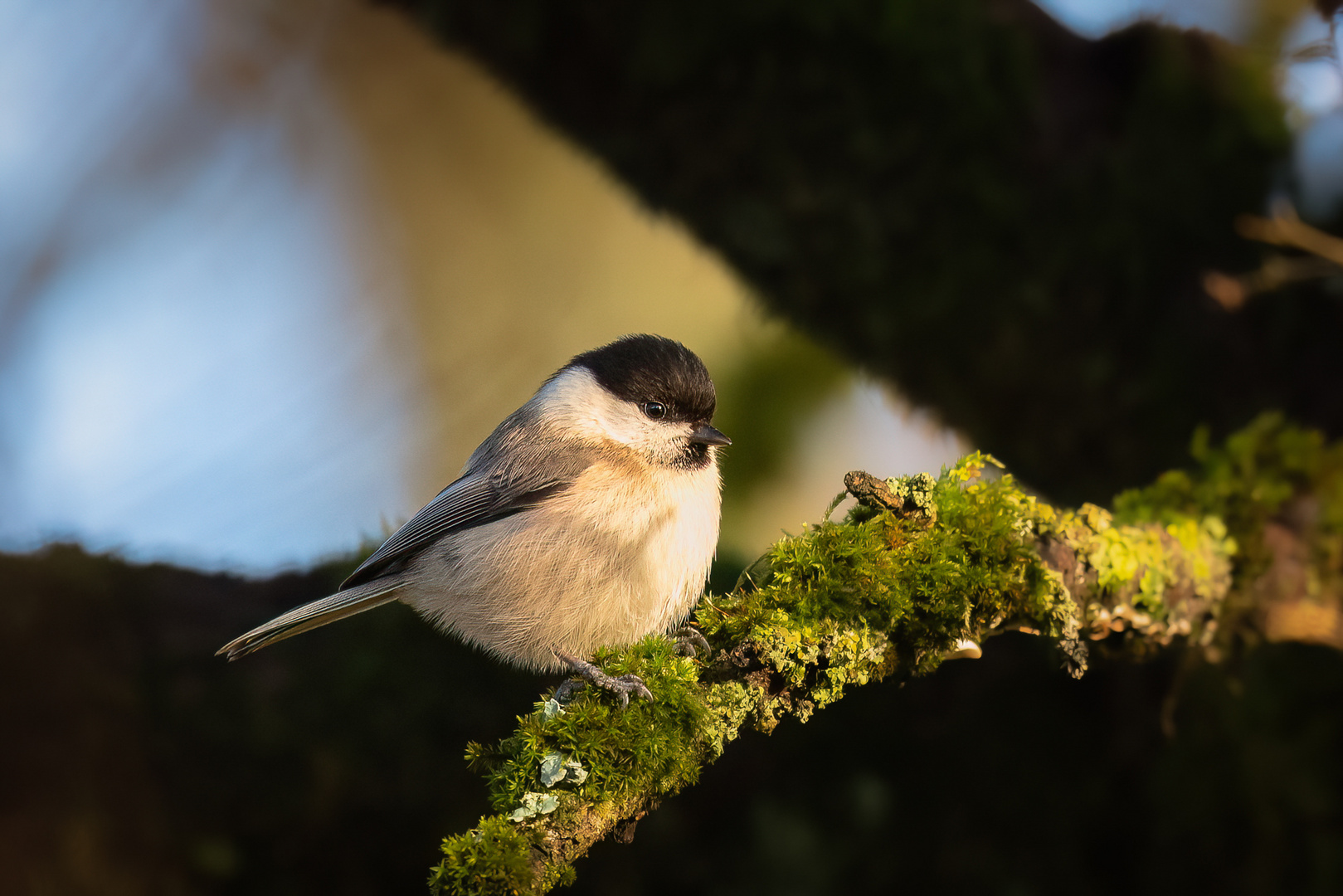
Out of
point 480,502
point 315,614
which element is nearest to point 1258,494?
point 480,502

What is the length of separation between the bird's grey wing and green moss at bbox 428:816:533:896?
779 millimetres

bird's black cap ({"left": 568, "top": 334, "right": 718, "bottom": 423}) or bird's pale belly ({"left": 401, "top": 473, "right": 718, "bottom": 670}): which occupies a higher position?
bird's black cap ({"left": 568, "top": 334, "right": 718, "bottom": 423})

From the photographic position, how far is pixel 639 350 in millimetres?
1607

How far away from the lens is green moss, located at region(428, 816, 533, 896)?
82 centimetres

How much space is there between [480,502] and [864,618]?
890mm

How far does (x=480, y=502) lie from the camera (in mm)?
1624

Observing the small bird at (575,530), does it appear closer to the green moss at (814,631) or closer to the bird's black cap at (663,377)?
the bird's black cap at (663,377)

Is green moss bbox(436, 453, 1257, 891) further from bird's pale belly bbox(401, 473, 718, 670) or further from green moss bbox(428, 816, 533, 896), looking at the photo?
bird's pale belly bbox(401, 473, 718, 670)

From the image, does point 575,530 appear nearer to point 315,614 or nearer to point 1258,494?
point 315,614

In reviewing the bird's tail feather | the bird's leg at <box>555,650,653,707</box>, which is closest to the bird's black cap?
the bird's leg at <box>555,650,653,707</box>

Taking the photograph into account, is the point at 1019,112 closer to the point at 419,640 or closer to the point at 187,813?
the point at 419,640

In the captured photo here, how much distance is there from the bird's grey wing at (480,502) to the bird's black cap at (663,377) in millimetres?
202

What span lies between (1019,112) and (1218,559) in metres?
1.50

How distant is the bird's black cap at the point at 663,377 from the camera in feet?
5.18
